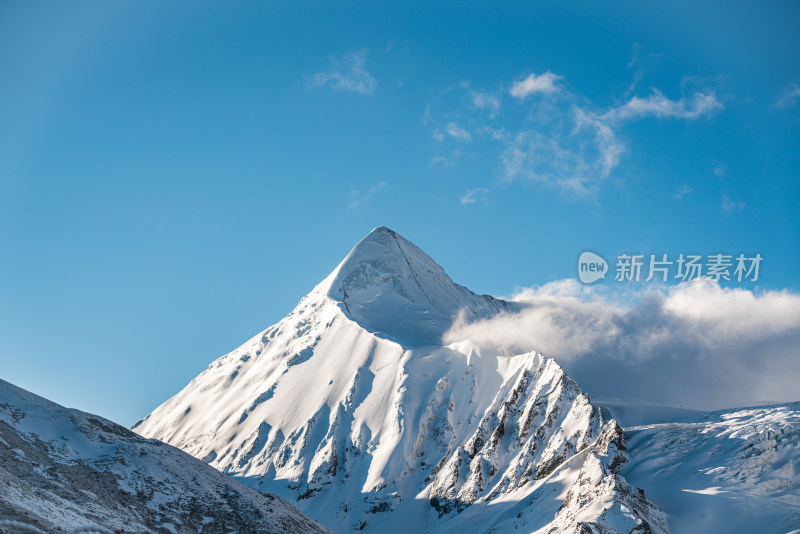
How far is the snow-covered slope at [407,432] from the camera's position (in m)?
108

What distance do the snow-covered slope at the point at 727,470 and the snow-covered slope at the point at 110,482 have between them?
4938 centimetres

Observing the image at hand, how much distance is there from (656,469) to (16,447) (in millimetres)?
90835

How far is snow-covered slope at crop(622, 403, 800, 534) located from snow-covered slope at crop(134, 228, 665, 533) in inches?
242

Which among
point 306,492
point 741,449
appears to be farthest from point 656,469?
point 306,492

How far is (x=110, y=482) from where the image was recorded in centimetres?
6438

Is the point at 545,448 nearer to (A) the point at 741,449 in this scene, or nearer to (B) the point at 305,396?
(A) the point at 741,449

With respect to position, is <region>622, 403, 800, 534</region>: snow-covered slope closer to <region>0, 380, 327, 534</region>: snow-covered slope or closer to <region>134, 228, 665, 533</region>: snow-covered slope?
<region>134, 228, 665, 533</region>: snow-covered slope

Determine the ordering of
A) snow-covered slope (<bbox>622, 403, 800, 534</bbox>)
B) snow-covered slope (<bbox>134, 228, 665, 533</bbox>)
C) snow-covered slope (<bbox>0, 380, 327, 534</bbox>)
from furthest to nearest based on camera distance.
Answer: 1. snow-covered slope (<bbox>134, 228, 665, 533</bbox>)
2. snow-covered slope (<bbox>622, 403, 800, 534</bbox>)
3. snow-covered slope (<bbox>0, 380, 327, 534</bbox>)

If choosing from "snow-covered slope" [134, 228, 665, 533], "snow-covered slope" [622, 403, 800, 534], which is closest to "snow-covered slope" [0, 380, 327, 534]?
"snow-covered slope" [134, 228, 665, 533]

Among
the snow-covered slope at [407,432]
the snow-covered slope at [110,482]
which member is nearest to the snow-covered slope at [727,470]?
the snow-covered slope at [407,432]

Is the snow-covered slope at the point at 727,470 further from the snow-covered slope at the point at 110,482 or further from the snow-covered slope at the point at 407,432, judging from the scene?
the snow-covered slope at the point at 110,482

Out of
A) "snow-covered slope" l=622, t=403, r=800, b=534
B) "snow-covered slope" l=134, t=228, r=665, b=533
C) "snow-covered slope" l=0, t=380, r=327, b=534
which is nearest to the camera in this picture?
"snow-covered slope" l=0, t=380, r=327, b=534

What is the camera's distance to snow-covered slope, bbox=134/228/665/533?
10756 centimetres

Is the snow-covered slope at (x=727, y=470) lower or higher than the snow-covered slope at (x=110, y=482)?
higher
